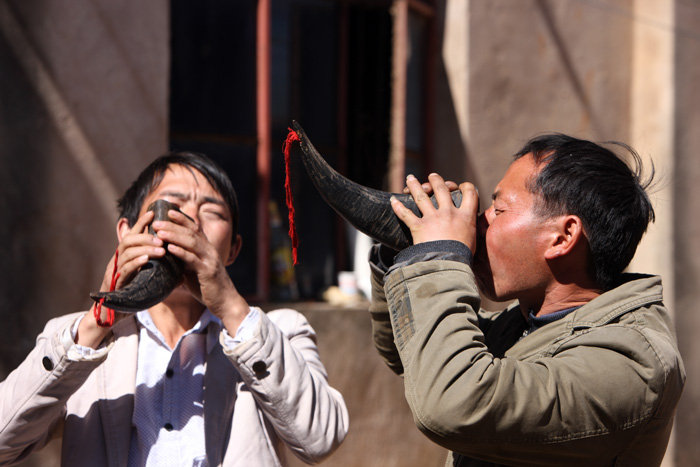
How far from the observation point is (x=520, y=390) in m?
1.32

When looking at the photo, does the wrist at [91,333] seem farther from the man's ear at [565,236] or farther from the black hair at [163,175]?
the man's ear at [565,236]

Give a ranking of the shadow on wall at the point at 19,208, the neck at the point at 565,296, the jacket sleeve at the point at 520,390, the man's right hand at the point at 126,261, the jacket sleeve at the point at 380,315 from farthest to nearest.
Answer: the shadow on wall at the point at 19,208 → the jacket sleeve at the point at 380,315 → the man's right hand at the point at 126,261 → the neck at the point at 565,296 → the jacket sleeve at the point at 520,390

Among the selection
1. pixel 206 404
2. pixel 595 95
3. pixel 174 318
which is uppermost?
pixel 595 95

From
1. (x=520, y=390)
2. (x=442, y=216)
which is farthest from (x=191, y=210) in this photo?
(x=520, y=390)

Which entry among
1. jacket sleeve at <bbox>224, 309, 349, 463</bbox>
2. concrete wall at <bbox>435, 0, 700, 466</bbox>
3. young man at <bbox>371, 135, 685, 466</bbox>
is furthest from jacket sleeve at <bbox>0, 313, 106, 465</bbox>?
concrete wall at <bbox>435, 0, 700, 466</bbox>

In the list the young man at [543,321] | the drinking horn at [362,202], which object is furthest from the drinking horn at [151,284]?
the young man at [543,321]

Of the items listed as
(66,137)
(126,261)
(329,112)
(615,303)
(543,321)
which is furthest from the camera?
(329,112)

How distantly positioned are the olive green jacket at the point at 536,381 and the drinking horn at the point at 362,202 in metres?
0.17

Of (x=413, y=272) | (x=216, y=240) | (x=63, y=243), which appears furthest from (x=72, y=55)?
(x=413, y=272)

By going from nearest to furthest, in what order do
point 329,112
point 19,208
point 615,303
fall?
point 615,303 < point 19,208 < point 329,112

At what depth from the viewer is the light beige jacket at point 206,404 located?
1.82m

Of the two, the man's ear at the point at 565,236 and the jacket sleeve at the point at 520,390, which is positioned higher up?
the man's ear at the point at 565,236

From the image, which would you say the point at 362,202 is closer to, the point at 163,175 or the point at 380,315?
the point at 380,315

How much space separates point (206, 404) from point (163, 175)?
65cm
